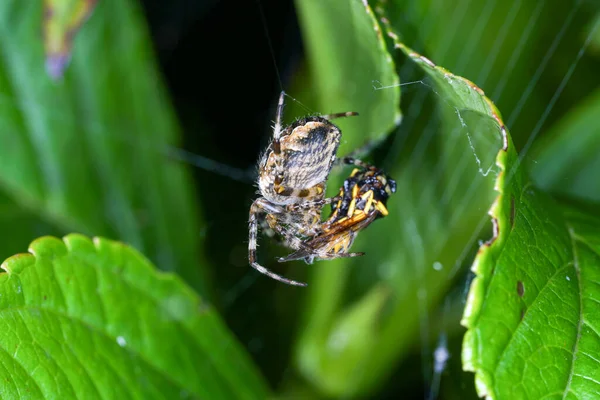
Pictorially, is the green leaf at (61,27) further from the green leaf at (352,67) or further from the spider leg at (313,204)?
the spider leg at (313,204)

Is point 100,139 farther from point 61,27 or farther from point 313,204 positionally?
point 313,204

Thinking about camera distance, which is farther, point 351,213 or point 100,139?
point 100,139

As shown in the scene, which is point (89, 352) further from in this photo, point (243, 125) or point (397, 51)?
point (243, 125)

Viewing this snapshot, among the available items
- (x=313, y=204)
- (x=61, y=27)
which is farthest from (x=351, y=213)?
(x=61, y=27)

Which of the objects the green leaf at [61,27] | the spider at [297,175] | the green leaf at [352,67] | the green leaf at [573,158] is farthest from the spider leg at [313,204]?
the green leaf at [61,27]

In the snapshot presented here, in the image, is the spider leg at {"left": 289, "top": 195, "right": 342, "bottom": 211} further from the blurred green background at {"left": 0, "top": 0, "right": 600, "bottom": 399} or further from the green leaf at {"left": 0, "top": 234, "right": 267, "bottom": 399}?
the green leaf at {"left": 0, "top": 234, "right": 267, "bottom": 399}

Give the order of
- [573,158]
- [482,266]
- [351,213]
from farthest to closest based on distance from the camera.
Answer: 1. [573,158]
2. [351,213]
3. [482,266]
